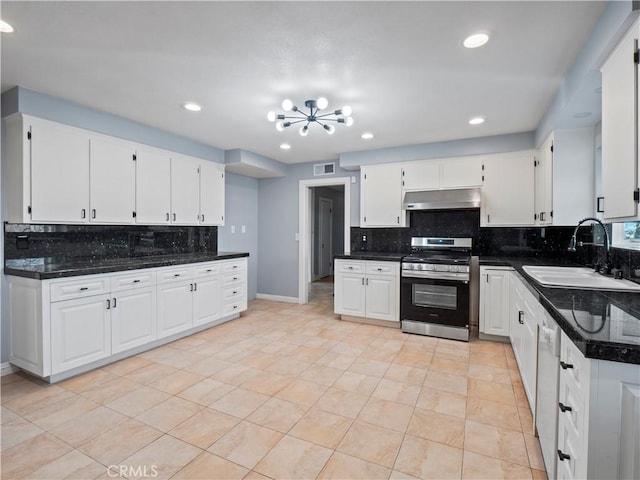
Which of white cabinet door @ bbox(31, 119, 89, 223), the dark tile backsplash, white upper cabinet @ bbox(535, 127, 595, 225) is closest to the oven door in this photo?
white upper cabinet @ bbox(535, 127, 595, 225)

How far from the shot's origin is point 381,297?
13.6 ft

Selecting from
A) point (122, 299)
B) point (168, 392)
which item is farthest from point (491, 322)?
point (122, 299)

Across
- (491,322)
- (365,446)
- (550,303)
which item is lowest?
(365,446)

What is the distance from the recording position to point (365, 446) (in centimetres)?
188

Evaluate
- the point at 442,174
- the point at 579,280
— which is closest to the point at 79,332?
the point at 579,280

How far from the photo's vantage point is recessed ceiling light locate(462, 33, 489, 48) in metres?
1.91

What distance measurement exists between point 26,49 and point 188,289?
2.47m

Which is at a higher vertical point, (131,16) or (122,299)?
(131,16)

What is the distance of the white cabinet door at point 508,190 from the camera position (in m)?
3.74

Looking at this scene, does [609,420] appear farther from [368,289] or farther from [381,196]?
[381,196]

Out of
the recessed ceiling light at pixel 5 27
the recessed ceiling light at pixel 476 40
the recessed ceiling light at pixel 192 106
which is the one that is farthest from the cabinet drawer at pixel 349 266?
the recessed ceiling light at pixel 5 27

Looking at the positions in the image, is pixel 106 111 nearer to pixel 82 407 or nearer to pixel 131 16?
pixel 131 16

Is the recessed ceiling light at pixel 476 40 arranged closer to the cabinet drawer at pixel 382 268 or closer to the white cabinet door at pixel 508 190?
the white cabinet door at pixel 508 190

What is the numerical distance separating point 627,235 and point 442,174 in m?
2.05
